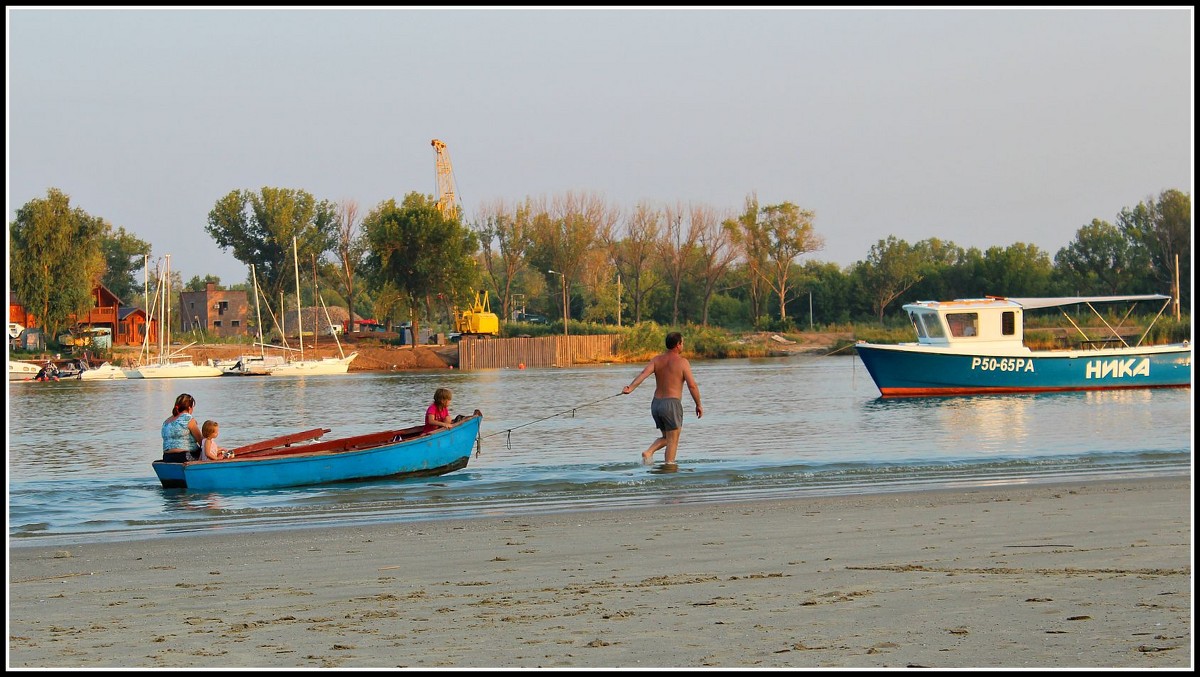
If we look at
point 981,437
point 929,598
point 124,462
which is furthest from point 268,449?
point 981,437

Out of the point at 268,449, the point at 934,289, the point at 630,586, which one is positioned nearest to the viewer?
the point at 630,586

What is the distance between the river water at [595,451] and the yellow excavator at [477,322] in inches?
1651

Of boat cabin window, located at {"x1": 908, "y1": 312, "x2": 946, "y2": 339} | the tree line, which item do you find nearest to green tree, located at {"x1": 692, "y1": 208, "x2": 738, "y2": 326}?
the tree line

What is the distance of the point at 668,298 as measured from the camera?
111m

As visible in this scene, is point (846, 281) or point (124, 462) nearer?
point (124, 462)

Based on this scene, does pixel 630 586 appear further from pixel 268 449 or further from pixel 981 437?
pixel 981 437

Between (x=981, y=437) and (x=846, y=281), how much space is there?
3207 inches

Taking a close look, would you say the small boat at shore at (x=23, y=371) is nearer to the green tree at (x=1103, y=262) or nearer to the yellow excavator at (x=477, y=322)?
the yellow excavator at (x=477, y=322)

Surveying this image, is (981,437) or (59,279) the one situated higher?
(59,279)

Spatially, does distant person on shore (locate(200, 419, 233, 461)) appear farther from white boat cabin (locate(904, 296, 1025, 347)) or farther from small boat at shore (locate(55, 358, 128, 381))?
small boat at shore (locate(55, 358, 128, 381))

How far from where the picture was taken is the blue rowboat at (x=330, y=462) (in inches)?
664

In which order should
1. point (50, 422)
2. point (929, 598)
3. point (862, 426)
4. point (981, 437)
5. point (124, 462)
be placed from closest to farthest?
point (929, 598) → point (124, 462) → point (981, 437) → point (862, 426) → point (50, 422)

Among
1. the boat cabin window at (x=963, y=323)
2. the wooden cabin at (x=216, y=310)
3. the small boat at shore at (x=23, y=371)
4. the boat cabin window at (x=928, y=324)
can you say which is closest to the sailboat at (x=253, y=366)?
the small boat at shore at (x=23, y=371)

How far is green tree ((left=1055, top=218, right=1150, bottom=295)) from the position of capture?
9094 cm
